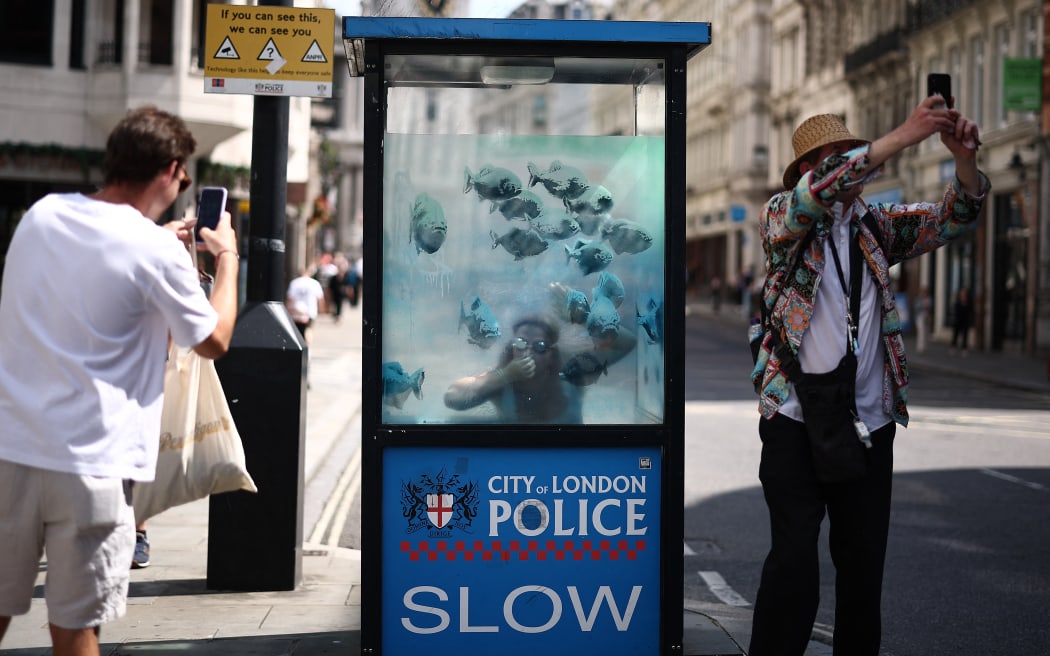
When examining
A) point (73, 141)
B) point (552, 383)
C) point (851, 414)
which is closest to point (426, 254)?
point (552, 383)

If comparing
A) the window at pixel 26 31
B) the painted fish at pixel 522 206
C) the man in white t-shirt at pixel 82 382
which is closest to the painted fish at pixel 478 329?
the painted fish at pixel 522 206

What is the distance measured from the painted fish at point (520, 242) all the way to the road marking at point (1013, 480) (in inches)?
286

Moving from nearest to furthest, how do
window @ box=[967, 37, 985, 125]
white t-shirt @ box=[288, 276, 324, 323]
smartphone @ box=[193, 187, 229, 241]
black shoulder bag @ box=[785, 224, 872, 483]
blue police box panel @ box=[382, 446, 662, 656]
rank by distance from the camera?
smartphone @ box=[193, 187, 229, 241] < black shoulder bag @ box=[785, 224, 872, 483] < blue police box panel @ box=[382, 446, 662, 656] < white t-shirt @ box=[288, 276, 324, 323] < window @ box=[967, 37, 985, 125]

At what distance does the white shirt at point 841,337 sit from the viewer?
4258 mm

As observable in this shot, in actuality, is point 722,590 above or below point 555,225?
below

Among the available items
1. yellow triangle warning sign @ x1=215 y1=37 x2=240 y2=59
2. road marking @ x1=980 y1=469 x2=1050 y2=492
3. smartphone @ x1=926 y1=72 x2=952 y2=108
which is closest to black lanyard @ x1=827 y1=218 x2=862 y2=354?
smartphone @ x1=926 y1=72 x2=952 y2=108

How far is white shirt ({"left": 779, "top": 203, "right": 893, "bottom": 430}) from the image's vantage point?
4.26 m

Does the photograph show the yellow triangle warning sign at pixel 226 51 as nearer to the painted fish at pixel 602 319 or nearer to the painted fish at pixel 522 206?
the painted fish at pixel 522 206

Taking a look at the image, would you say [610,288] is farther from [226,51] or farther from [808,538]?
[226,51]

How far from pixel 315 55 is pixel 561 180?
6.32ft

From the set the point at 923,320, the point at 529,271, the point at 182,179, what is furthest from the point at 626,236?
the point at 923,320

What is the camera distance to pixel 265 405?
6.31 meters

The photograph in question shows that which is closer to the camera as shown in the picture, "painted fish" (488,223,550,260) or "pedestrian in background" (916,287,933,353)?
"painted fish" (488,223,550,260)

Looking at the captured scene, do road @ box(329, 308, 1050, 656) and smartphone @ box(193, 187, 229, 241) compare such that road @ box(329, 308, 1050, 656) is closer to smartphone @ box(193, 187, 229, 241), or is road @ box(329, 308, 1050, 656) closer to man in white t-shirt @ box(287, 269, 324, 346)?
smartphone @ box(193, 187, 229, 241)
